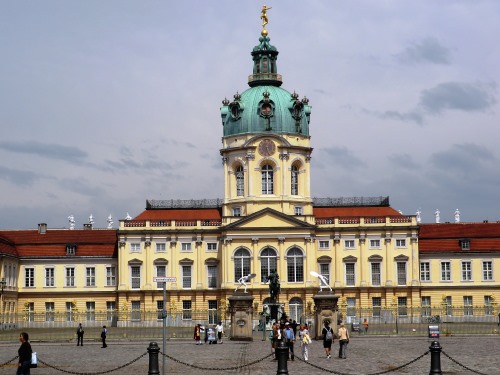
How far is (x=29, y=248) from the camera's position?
332ft

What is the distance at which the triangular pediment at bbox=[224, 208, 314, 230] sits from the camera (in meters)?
95.6

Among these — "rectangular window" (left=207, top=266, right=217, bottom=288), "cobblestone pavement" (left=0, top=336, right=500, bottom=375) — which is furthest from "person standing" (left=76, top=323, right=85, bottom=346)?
"rectangular window" (left=207, top=266, right=217, bottom=288)

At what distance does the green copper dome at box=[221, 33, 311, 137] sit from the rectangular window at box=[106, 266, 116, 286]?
16.9m

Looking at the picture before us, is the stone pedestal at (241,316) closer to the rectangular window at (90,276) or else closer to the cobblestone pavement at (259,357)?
the cobblestone pavement at (259,357)

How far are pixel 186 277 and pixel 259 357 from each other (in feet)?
174

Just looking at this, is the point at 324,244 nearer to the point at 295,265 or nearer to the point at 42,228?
the point at 295,265

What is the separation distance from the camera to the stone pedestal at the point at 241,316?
6022cm

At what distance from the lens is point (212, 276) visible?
9794 centimetres

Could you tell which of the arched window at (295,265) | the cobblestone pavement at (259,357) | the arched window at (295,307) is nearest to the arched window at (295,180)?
the arched window at (295,265)

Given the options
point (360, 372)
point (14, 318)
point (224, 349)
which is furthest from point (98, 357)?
point (14, 318)

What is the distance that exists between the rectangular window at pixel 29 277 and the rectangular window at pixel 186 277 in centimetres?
1468

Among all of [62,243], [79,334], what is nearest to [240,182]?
[62,243]

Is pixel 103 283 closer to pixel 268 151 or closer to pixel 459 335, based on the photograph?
pixel 268 151

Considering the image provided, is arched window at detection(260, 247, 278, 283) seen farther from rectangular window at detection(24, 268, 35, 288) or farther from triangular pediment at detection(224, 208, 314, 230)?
rectangular window at detection(24, 268, 35, 288)
